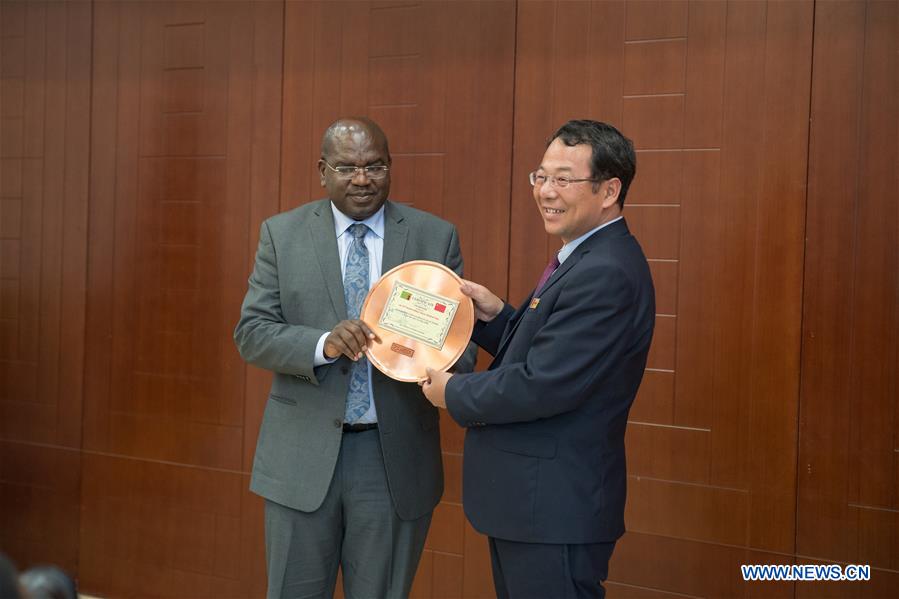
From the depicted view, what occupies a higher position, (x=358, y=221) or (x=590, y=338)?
(x=358, y=221)

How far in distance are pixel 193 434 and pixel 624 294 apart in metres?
2.41

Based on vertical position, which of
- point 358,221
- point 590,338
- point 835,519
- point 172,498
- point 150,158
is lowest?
point 172,498

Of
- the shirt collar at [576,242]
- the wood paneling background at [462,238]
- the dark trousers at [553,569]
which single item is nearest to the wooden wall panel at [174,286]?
the wood paneling background at [462,238]

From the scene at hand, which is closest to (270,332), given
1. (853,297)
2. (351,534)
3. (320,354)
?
(320,354)

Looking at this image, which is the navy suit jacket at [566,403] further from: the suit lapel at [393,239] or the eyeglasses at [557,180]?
the suit lapel at [393,239]

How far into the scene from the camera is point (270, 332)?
93.7 inches

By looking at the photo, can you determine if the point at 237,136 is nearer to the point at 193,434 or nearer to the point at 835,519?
the point at 193,434

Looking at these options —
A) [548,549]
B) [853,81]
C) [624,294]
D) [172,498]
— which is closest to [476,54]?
[853,81]

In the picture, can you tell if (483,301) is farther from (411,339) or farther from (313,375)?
(313,375)

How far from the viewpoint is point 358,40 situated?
349 cm

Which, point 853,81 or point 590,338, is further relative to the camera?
point 853,81

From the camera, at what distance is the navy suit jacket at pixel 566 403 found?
6.46 feet

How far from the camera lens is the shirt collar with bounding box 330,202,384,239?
2.50 m

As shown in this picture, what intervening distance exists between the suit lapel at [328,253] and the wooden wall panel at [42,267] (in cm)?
193
